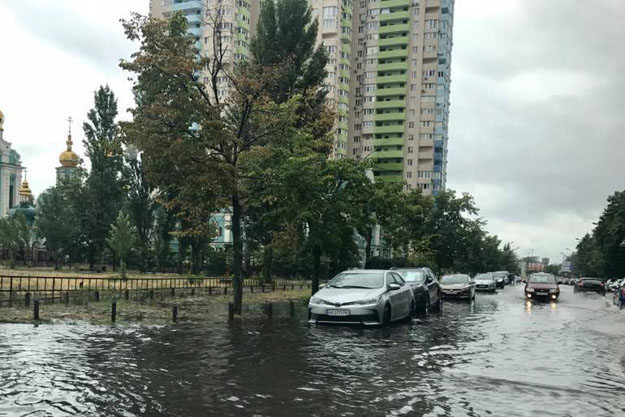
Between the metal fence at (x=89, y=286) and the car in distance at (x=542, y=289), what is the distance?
1336 centimetres

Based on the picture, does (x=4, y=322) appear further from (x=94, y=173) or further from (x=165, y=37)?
(x=94, y=173)

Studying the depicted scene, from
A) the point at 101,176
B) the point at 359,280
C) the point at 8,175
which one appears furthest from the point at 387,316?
the point at 8,175

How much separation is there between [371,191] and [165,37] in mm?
9983

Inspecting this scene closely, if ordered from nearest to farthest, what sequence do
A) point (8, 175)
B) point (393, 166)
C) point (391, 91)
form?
point (8, 175) → point (393, 166) → point (391, 91)

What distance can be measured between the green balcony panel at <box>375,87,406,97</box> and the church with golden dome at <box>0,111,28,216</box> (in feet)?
208

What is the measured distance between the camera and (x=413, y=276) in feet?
66.1

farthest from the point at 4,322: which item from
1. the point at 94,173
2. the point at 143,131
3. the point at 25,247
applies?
the point at 25,247

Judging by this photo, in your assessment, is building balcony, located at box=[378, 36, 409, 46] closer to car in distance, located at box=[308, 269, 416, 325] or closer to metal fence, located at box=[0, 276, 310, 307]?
metal fence, located at box=[0, 276, 310, 307]

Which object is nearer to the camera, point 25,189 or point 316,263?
point 316,263

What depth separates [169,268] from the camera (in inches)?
1992

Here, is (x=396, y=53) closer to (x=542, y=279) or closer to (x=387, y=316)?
(x=542, y=279)

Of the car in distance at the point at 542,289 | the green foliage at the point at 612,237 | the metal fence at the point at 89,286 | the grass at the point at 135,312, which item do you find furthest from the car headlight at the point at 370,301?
the green foliage at the point at 612,237

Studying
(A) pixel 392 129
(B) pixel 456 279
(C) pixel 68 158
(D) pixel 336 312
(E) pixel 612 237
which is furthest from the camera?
(A) pixel 392 129

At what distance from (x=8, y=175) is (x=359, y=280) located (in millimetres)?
83591
